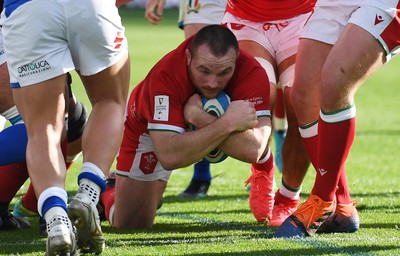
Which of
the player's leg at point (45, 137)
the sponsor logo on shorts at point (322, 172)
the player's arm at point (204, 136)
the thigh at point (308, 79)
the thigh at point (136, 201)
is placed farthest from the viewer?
the thigh at point (136, 201)

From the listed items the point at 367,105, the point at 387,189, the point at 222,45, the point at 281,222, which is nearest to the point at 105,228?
the point at 281,222

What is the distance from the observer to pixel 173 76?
18.5ft

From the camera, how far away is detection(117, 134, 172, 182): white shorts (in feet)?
20.7

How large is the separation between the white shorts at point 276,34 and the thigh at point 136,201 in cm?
115

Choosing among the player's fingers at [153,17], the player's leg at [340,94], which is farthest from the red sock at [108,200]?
the player's leg at [340,94]

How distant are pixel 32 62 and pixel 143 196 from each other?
5.75ft

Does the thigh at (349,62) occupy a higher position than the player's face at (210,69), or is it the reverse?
the thigh at (349,62)

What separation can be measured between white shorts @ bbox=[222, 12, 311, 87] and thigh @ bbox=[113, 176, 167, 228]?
1.15m

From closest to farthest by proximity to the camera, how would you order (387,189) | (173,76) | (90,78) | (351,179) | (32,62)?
(32,62) < (90,78) < (173,76) < (387,189) < (351,179)

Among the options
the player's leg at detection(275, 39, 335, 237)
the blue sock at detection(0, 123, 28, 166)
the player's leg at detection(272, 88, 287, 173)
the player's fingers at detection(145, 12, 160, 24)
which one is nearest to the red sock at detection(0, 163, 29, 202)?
the blue sock at detection(0, 123, 28, 166)

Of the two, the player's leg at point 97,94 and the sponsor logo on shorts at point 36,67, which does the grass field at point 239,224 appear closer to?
the player's leg at point 97,94

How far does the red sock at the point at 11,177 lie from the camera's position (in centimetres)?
594

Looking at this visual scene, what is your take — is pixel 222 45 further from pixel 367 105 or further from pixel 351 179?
pixel 367 105

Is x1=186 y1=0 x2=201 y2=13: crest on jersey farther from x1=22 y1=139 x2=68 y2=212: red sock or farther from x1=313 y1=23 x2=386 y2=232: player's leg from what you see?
x1=313 y1=23 x2=386 y2=232: player's leg
